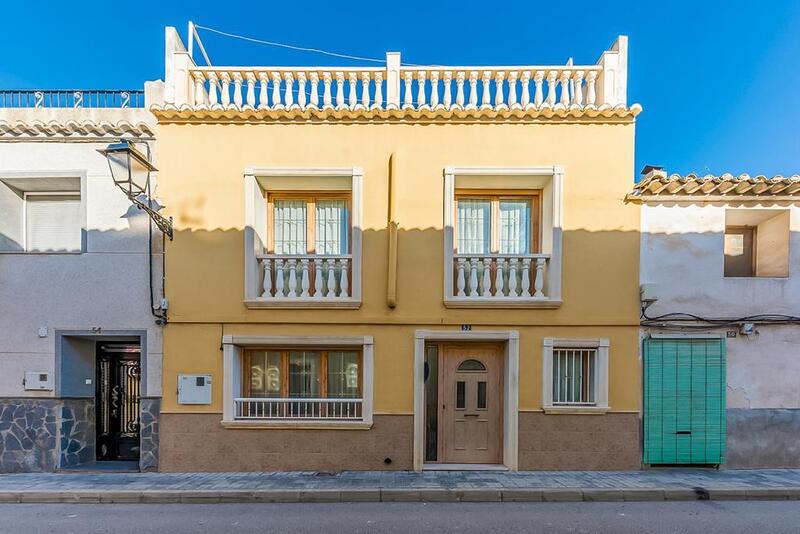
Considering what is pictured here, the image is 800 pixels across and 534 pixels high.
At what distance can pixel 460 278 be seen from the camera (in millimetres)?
6770

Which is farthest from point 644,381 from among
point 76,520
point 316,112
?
point 76,520

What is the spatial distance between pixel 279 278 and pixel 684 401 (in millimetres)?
7053

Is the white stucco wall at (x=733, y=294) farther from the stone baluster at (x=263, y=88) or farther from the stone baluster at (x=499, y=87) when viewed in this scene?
the stone baluster at (x=263, y=88)

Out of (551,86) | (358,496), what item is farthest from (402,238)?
(358,496)

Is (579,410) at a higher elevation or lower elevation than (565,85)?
lower

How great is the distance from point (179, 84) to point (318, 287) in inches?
164

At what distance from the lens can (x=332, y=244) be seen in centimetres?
715

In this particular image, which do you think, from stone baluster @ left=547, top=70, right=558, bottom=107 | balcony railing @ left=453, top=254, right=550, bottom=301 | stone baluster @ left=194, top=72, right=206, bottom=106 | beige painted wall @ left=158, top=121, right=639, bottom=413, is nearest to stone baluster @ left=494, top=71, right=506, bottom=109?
beige painted wall @ left=158, top=121, right=639, bottom=413

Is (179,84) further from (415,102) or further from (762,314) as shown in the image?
(762,314)

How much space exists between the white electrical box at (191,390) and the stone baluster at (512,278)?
5.34 metres

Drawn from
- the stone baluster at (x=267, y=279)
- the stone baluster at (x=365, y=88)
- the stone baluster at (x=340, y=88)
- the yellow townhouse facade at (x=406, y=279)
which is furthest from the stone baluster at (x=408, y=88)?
the stone baluster at (x=267, y=279)

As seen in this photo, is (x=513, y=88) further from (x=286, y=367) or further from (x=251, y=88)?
(x=286, y=367)

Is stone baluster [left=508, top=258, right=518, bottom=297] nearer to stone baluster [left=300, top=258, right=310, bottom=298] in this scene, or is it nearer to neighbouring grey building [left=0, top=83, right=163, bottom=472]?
stone baluster [left=300, top=258, right=310, bottom=298]

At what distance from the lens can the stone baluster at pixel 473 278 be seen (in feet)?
22.1
